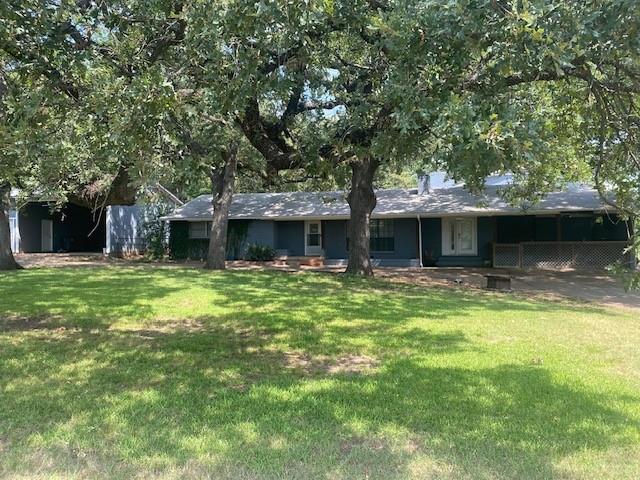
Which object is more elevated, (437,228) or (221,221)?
(221,221)

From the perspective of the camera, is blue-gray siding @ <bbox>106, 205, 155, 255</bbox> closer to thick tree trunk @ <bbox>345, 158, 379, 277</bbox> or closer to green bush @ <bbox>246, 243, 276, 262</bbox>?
green bush @ <bbox>246, 243, 276, 262</bbox>

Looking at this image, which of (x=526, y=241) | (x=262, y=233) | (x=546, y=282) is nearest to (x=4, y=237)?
(x=262, y=233)

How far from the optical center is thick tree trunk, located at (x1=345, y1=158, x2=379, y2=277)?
57.8ft

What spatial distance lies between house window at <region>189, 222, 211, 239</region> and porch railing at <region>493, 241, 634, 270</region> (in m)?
14.0

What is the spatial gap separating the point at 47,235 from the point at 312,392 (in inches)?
1285

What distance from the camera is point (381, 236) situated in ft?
82.6

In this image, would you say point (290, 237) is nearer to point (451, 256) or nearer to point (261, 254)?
point (261, 254)

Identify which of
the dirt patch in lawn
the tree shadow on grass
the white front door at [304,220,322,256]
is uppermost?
the white front door at [304,220,322,256]

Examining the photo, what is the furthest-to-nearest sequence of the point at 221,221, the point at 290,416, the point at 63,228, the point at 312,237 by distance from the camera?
the point at 63,228, the point at 312,237, the point at 221,221, the point at 290,416

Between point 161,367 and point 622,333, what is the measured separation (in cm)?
734

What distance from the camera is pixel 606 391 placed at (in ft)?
17.9

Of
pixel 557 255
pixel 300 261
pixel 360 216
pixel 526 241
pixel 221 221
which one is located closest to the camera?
pixel 360 216

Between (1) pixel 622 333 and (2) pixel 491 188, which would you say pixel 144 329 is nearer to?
(1) pixel 622 333

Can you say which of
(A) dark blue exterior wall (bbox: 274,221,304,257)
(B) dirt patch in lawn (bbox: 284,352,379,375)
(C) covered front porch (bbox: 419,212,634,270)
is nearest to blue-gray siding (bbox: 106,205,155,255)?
(A) dark blue exterior wall (bbox: 274,221,304,257)
